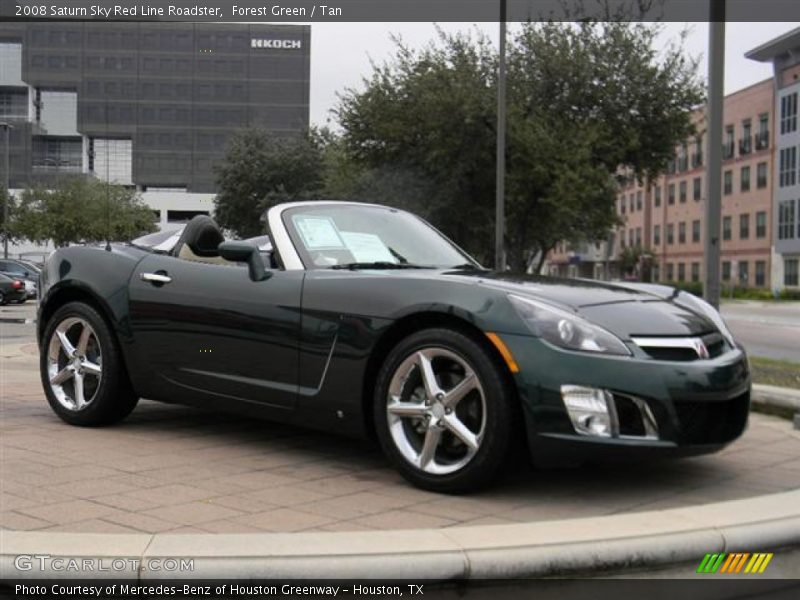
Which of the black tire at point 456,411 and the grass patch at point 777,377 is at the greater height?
the black tire at point 456,411

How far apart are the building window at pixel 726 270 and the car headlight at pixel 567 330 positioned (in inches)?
2745

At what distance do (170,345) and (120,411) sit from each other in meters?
0.78

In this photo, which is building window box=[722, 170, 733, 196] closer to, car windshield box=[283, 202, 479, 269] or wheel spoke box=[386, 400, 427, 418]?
car windshield box=[283, 202, 479, 269]

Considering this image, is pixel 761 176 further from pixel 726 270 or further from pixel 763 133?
pixel 726 270

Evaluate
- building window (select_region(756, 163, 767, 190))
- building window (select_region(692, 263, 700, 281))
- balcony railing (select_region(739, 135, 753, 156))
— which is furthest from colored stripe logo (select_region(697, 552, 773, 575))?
building window (select_region(692, 263, 700, 281))

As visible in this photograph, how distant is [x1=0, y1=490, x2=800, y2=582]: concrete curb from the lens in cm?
286

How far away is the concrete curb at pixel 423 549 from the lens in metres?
2.86

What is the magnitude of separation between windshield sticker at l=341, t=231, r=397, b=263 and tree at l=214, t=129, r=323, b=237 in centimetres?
4345

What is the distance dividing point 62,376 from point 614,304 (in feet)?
11.1

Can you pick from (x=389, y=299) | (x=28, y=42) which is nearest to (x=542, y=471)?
(x=389, y=299)

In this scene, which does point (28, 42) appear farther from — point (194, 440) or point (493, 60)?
point (194, 440)

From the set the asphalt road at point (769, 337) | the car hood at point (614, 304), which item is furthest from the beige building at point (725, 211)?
the car hood at point (614, 304)

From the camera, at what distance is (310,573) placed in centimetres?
283

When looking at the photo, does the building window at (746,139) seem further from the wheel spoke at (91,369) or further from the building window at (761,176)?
the wheel spoke at (91,369)
